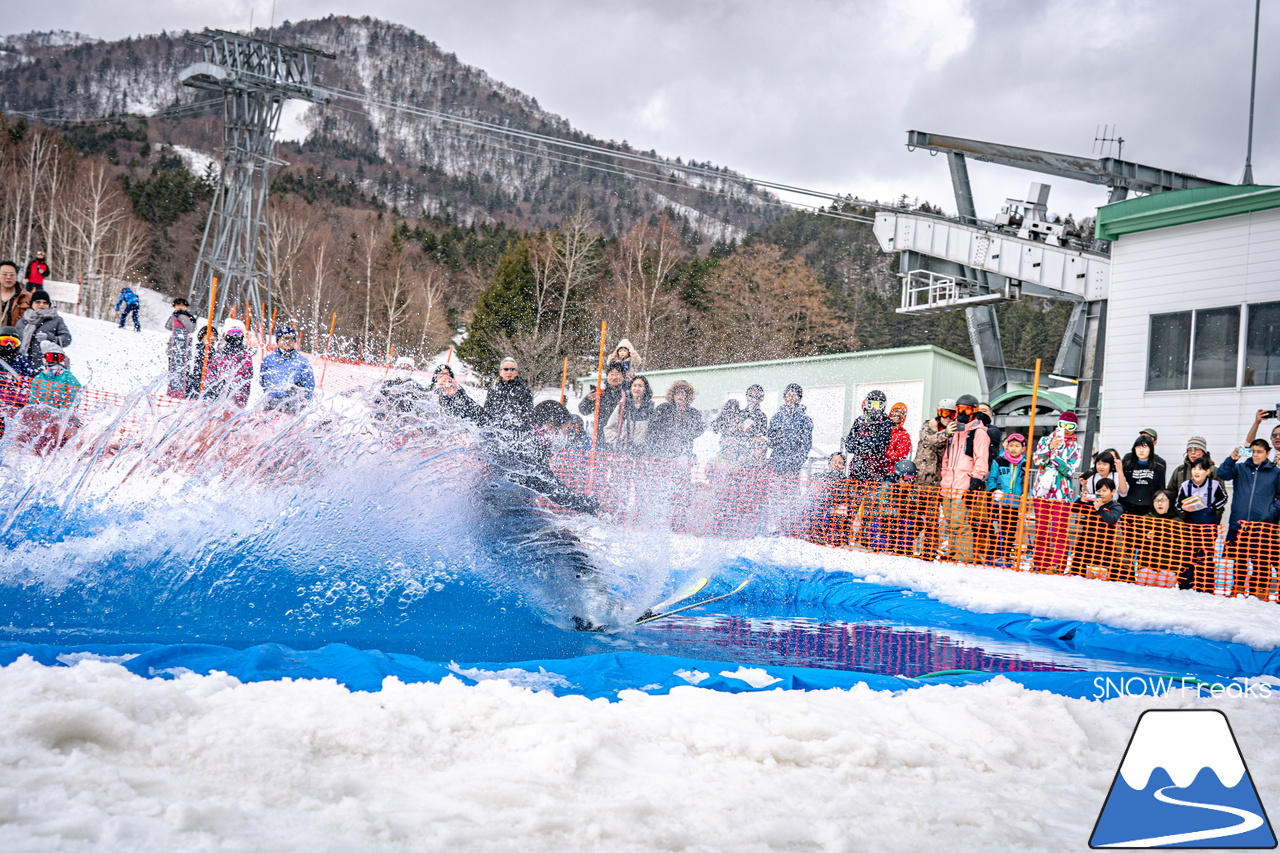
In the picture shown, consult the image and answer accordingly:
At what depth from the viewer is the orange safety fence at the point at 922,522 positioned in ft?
29.7

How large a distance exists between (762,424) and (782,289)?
3733cm

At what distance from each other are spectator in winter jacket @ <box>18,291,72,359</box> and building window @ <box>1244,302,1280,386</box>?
1487 centimetres

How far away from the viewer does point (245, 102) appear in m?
38.3

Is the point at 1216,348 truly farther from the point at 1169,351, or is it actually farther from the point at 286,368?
the point at 286,368

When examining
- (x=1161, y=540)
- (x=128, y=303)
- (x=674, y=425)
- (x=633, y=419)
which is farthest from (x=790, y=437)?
(x=128, y=303)

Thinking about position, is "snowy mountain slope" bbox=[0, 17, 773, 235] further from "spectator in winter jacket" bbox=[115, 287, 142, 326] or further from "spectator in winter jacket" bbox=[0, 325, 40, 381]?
"spectator in winter jacket" bbox=[0, 325, 40, 381]

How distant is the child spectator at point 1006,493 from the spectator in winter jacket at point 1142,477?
109cm

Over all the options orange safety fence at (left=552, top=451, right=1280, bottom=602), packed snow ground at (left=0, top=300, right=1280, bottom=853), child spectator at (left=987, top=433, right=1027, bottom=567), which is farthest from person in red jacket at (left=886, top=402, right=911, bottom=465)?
packed snow ground at (left=0, top=300, right=1280, bottom=853)

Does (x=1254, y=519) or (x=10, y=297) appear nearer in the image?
(x=10, y=297)

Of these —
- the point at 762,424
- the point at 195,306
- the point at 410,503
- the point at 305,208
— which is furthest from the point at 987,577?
the point at 305,208

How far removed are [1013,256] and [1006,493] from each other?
9.44 m

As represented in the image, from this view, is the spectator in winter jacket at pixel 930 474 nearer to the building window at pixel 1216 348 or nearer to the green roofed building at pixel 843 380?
the building window at pixel 1216 348

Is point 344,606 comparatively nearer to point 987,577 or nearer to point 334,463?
point 334,463

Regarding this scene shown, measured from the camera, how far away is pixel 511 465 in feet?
19.7
